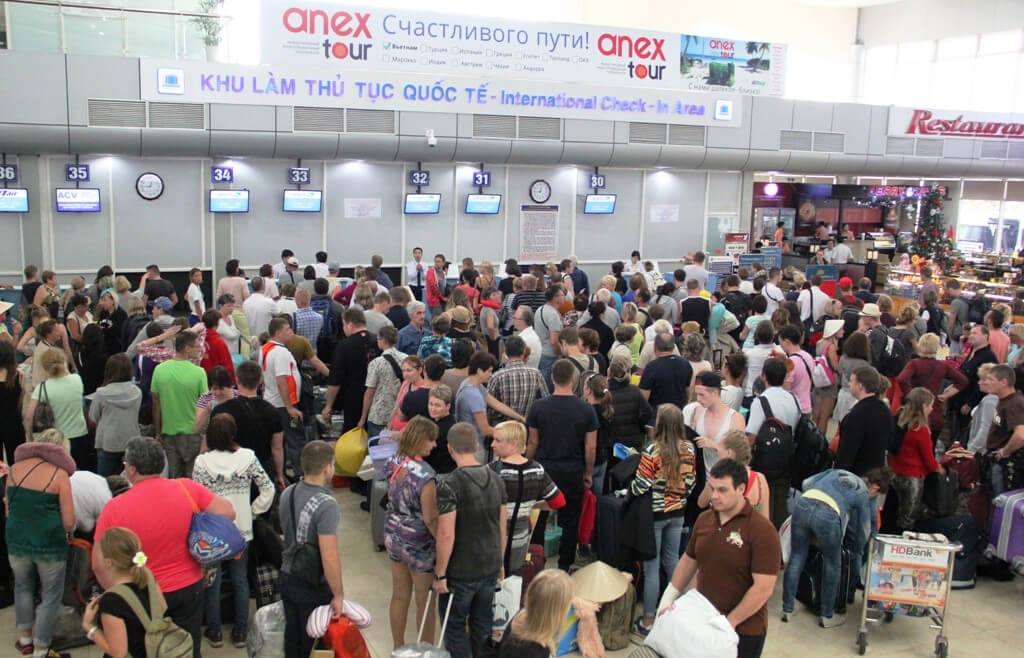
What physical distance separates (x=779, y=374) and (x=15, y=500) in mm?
4609

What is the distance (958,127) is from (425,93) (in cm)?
1181

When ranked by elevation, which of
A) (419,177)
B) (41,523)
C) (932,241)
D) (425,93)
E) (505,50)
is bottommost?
(41,523)

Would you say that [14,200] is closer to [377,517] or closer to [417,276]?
[417,276]

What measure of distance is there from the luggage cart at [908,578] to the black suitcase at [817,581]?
0.97ft

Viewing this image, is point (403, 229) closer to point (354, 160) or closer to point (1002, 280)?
point (354, 160)

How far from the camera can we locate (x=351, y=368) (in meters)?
7.04

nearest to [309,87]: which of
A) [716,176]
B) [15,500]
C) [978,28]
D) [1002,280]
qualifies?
[716,176]

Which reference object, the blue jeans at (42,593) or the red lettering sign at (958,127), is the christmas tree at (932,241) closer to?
the red lettering sign at (958,127)

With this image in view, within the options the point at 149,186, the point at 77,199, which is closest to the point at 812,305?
the point at 149,186

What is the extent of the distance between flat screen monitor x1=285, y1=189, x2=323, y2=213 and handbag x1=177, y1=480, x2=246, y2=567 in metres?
10.1

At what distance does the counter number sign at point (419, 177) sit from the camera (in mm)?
14547

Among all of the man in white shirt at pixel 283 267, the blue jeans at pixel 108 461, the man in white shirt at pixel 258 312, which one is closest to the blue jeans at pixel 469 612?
the blue jeans at pixel 108 461

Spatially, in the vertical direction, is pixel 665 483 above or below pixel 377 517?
above

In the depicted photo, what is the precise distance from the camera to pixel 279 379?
6613 millimetres
